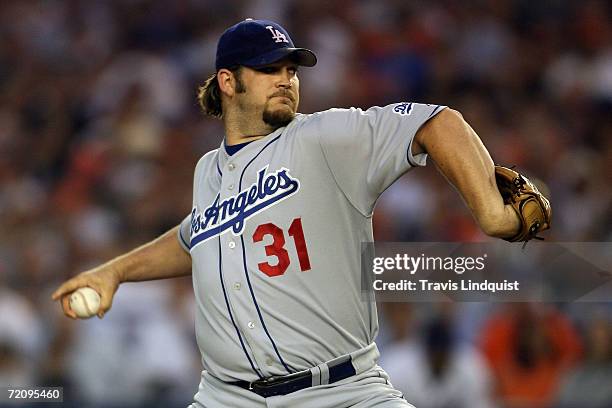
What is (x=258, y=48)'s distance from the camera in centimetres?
318

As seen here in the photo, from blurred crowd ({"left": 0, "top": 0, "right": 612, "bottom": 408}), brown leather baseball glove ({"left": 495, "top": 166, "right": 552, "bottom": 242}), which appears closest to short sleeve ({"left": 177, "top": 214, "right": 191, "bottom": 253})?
brown leather baseball glove ({"left": 495, "top": 166, "right": 552, "bottom": 242})

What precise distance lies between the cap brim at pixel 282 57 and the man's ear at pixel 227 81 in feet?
0.32

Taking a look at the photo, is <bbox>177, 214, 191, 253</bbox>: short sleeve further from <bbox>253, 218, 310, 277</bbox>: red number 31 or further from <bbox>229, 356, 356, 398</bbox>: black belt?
<bbox>229, 356, 356, 398</bbox>: black belt

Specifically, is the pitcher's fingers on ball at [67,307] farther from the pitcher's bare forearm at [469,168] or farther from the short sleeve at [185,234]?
the pitcher's bare forearm at [469,168]

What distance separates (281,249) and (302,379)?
0.37m

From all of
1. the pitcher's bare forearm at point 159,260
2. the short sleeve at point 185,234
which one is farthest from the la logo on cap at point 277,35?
Result: the pitcher's bare forearm at point 159,260

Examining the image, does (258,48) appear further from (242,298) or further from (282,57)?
(242,298)

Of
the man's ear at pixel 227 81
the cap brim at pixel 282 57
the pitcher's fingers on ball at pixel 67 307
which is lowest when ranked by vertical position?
the pitcher's fingers on ball at pixel 67 307

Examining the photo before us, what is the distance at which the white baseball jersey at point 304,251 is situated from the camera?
116 inches

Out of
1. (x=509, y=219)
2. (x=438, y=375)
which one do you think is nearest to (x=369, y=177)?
(x=509, y=219)

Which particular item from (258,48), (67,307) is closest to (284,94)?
(258,48)

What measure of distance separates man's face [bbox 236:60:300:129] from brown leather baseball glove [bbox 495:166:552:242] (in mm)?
732

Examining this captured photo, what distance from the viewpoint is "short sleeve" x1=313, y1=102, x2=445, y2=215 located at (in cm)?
283

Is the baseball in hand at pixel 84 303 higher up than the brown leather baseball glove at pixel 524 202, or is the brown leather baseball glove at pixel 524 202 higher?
the brown leather baseball glove at pixel 524 202
